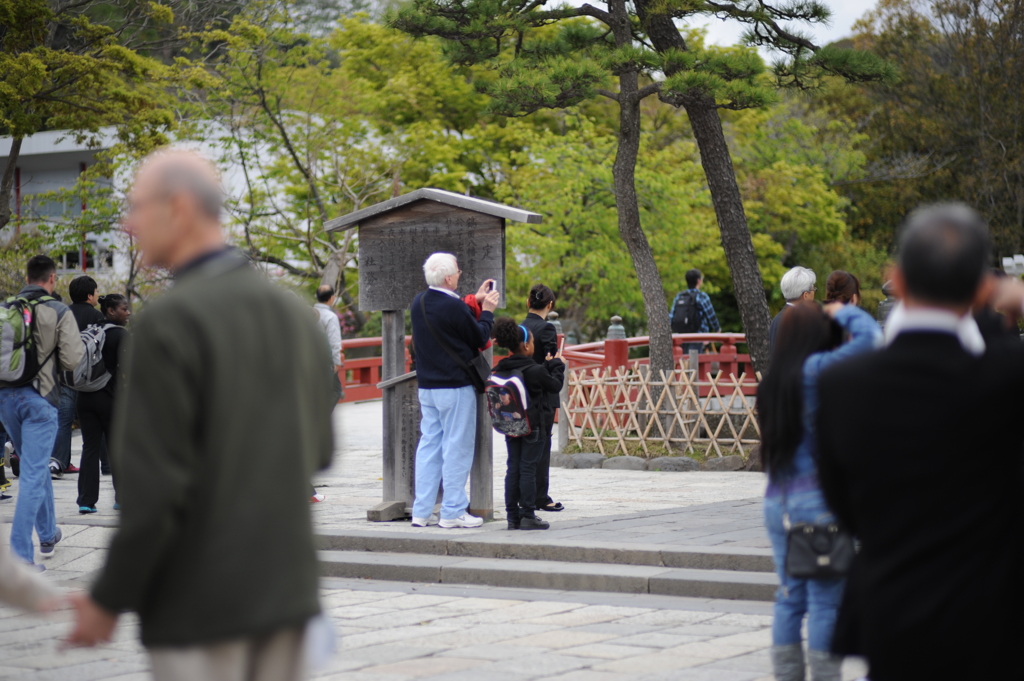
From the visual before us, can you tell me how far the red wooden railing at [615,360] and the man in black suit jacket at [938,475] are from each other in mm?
8975

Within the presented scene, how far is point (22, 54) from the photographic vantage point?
1669 centimetres

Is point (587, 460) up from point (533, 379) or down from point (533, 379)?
down

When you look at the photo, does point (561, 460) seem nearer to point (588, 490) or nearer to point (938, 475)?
point (588, 490)

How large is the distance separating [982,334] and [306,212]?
22440 millimetres

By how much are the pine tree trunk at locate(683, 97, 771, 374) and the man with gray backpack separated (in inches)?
310

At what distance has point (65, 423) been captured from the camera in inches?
461

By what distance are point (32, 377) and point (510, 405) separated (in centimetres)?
318

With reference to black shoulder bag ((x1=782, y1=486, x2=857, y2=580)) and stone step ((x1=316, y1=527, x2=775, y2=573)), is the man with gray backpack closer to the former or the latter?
stone step ((x1=316, y1=527, x2=775, y2=573))

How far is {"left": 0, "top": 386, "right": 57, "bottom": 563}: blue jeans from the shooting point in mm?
7543

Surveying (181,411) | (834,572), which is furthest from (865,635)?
(181,411)

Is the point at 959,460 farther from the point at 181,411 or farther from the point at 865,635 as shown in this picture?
the point at 181,411

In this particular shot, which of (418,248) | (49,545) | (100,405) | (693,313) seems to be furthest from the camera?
(693,313)

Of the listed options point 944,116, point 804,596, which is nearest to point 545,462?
point 804,596

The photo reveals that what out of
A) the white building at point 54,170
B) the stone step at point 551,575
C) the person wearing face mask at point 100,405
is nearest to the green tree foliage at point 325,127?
the white building at point 54,170
